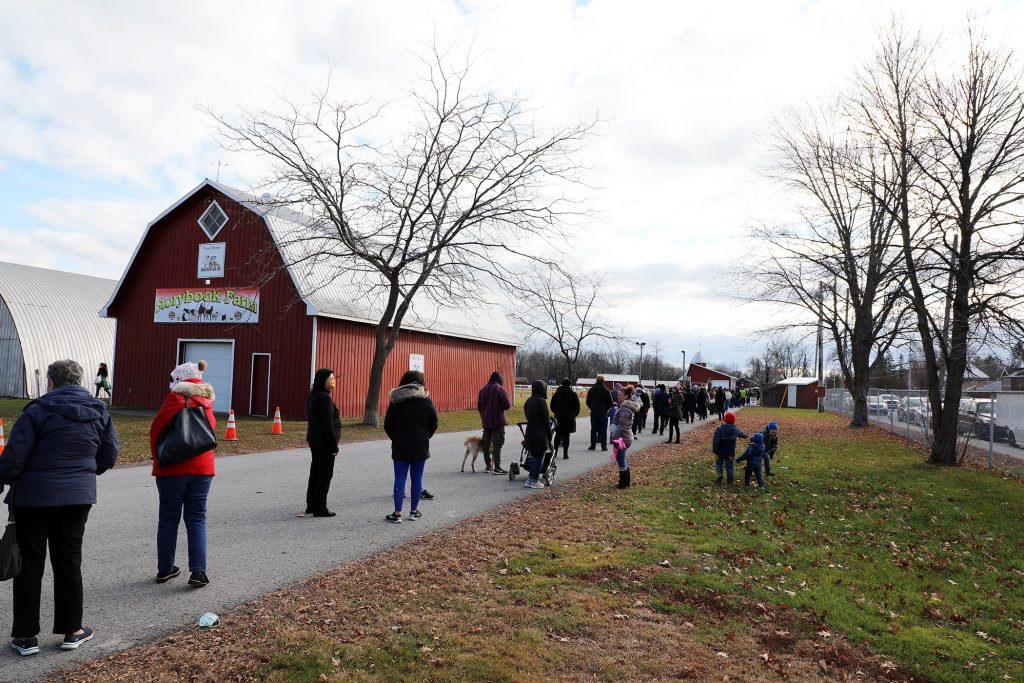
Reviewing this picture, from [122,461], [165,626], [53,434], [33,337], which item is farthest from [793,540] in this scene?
[33,337]

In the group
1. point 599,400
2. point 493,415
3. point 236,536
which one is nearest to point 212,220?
point 599,400

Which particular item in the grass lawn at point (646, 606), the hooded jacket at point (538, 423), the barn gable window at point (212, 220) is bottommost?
the grass lawn at point (646, 606)

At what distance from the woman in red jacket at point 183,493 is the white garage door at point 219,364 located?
1992 cm

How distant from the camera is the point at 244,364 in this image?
24406mm

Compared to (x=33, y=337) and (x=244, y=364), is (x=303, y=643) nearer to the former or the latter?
(x=244, y=364)

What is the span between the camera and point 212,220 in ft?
82.4

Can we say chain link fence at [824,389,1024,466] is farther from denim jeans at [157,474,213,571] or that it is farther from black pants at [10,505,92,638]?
black pants at [10,505,92,638]

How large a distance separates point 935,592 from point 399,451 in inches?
218

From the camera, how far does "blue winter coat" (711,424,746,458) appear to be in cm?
1152

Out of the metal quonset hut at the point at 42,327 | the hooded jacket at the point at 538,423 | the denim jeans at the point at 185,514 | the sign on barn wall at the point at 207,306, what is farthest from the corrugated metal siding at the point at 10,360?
the denim jeans at the point at 185,514

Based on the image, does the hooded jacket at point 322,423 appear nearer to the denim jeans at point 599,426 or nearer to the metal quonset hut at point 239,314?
the denim jeans at point 599,426

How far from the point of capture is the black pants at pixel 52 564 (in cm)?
429

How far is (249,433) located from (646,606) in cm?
1474

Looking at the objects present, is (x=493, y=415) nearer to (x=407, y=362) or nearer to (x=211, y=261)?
(x=407, y=362)
